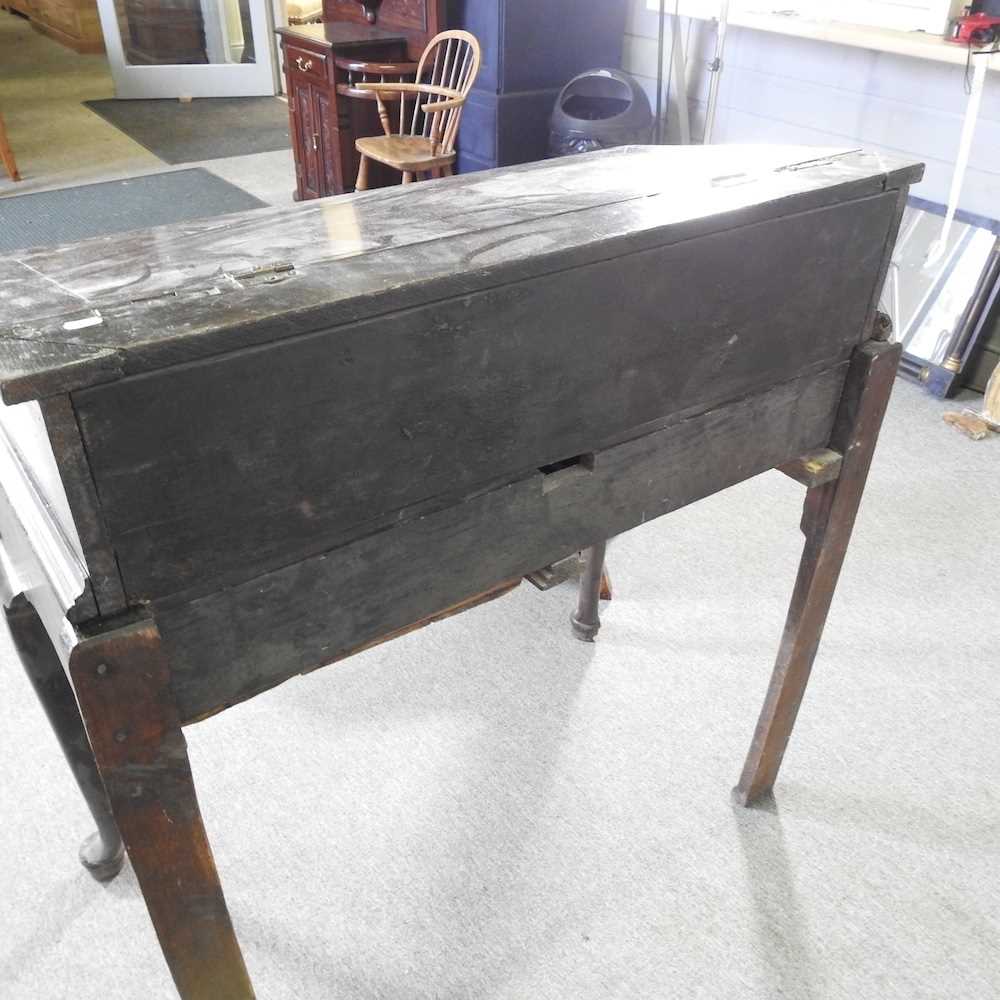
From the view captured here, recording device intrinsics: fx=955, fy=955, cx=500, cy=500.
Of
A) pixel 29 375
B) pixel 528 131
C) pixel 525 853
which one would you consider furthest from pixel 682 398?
pixel 528 131

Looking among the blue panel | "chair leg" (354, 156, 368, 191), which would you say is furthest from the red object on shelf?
"chair leg" (354, 156, 368, 191)

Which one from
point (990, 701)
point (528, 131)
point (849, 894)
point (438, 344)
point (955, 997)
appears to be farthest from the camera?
point (528, 131)

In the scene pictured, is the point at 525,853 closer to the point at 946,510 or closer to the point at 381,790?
the point at 381,790

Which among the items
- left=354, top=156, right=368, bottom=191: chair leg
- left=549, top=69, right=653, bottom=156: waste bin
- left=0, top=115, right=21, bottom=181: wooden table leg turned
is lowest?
left=0, top=115, right=21, bottom=181: wooden table leg turned

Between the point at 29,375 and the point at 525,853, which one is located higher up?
the point at 29,375

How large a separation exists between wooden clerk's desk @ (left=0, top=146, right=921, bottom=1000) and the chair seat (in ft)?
7.46

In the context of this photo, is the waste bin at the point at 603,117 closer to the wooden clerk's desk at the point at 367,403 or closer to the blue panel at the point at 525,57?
the blue panel at the point at 525,57

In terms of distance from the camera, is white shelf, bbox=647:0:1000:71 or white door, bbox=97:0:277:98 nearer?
white shelf, bbox=647:0:1000:71

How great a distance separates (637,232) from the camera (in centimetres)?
81

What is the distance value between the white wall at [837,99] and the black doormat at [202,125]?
2291 millimetres

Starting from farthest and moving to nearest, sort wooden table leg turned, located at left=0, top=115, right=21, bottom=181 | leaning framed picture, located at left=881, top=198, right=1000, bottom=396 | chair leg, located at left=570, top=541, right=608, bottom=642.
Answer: wooden table leg turned, located at left=0, top=115, right=21, bottom=181 → leaning framed picture, located at left=881, top=198, right=1000, bottom=396 → chair leg, located at left=570, top=541, right=608, bottom=642

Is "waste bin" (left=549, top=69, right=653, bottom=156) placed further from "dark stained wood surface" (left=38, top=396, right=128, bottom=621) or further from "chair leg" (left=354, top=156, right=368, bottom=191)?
"dark stained wood surface" (left=38, top=396, right=128, bottom=621)

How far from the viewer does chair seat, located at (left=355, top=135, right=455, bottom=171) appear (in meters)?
3.23

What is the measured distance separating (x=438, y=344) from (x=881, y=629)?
4.48 feet
